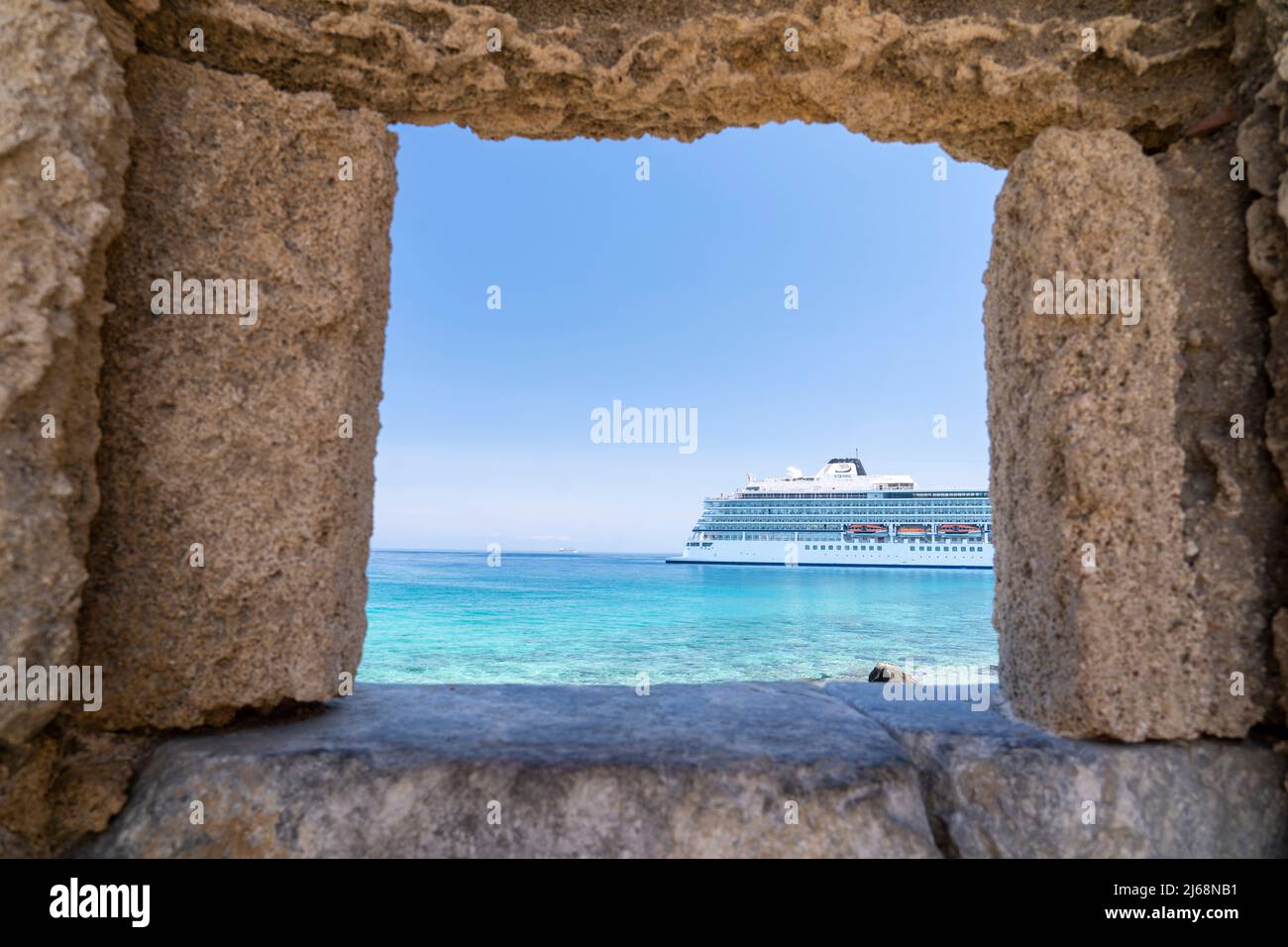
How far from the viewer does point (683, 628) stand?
2589 cm

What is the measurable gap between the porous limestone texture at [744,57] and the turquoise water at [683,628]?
5.55 metres

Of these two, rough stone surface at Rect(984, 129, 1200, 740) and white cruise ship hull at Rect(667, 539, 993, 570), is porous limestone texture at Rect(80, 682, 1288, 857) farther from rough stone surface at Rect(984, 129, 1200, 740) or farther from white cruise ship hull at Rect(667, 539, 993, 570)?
white cruise ship hull at Rect(667, 539, 993, 570)

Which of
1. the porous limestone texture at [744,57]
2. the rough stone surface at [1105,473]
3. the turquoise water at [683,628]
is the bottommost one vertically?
the turquoise water at [683,628]

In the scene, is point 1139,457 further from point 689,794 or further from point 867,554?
point 867,554

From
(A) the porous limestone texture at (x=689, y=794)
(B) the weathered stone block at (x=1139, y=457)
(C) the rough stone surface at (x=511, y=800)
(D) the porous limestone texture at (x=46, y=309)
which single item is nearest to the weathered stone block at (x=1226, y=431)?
(B) the weathered stone block at (x=1139, y=457)

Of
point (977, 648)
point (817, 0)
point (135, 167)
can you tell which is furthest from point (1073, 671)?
point (977, 648)

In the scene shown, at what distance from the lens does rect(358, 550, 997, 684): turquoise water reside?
58.0 ft

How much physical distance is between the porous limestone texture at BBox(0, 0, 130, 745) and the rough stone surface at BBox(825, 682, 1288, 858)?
2175mm

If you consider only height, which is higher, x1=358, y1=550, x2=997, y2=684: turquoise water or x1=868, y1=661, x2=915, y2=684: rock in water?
x1=868, y1=661, x2=915, y2=684: rock in water

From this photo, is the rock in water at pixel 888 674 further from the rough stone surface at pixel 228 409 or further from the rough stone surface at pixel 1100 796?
the rough stone surface at pixel 228 409

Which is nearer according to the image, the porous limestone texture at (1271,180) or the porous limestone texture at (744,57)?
the porous limestone texture at (1271,180)

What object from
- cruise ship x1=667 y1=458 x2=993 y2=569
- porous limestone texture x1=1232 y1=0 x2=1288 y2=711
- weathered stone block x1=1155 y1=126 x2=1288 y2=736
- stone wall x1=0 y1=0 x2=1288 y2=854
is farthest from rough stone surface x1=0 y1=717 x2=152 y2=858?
cruise ship x1=667 y1=458 x2=993 y2=569

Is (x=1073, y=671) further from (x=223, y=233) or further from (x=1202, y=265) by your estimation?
(x=223, y=233)

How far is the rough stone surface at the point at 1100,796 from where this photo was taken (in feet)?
5.49
